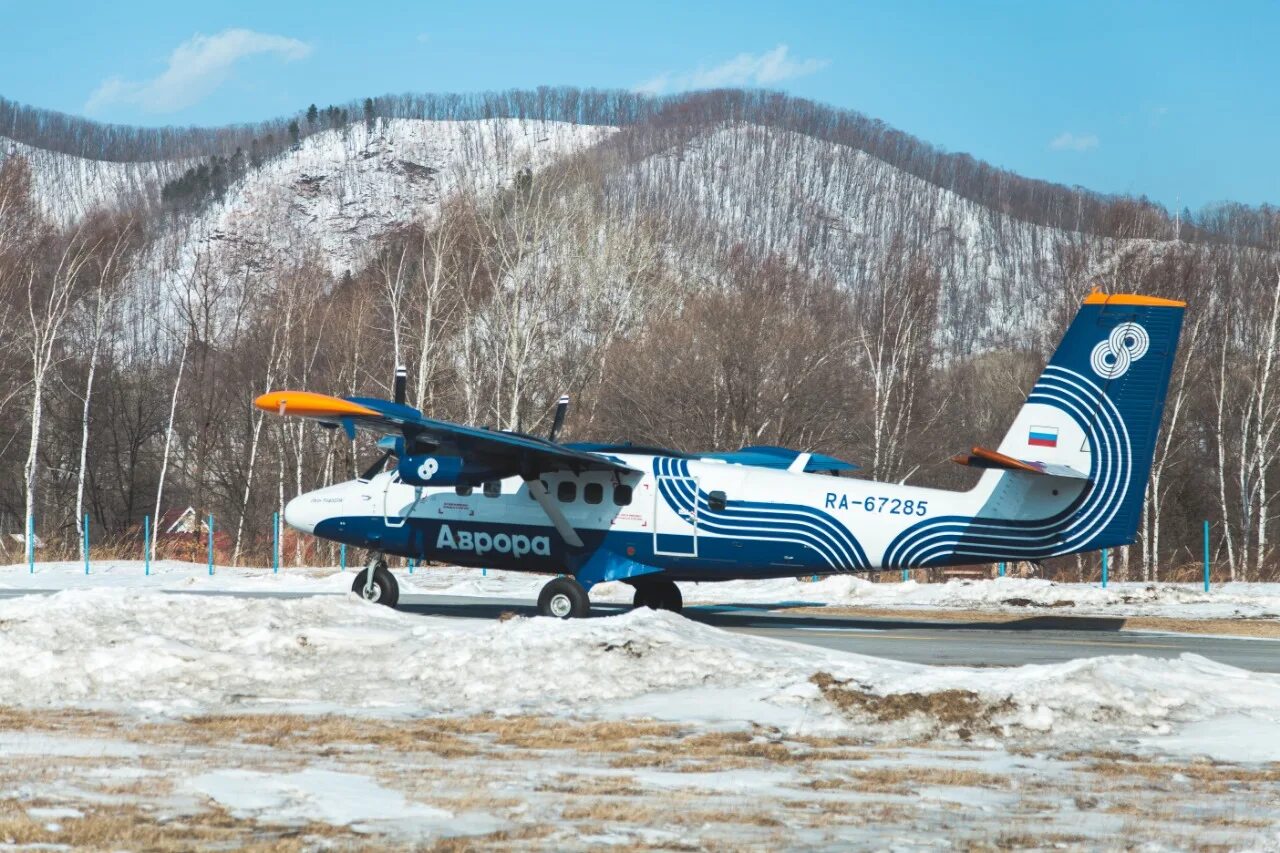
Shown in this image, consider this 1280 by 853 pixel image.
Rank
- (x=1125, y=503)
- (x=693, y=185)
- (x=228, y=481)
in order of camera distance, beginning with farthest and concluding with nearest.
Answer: (x=693, y=185), (x=228, y=481), (x=1125, y=503)

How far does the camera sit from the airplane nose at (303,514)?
2456 centimetres

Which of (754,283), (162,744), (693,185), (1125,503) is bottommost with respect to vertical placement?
(162,744)

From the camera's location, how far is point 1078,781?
9539 mm

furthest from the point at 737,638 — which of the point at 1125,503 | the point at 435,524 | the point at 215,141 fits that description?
the point at 215,141

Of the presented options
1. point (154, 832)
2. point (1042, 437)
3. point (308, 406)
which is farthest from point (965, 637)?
point (154, 832)

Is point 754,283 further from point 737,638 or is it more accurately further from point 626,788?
point 626,788

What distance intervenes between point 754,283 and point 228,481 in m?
26.0

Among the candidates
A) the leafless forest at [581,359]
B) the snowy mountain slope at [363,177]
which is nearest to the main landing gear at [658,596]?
the leafless forest at [581,359]

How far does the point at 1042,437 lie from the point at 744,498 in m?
4.53

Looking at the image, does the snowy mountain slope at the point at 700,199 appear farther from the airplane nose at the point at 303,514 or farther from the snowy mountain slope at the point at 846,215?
the airplane nose at the point at 303,514

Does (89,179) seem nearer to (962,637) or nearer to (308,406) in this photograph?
(308,406)

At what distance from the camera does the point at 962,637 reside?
2059 cm

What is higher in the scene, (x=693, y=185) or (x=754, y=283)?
(x=693, y=185)

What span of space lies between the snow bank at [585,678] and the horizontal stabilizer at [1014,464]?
16.2 feet
